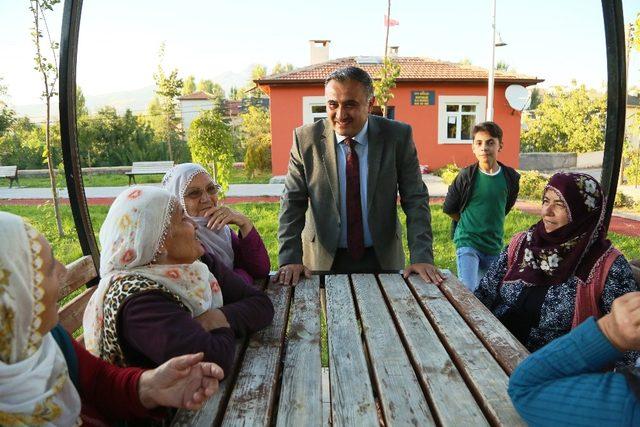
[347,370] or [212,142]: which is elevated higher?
[212,142]

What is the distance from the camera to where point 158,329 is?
1338 mm

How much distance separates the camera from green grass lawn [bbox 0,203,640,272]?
6234 mm

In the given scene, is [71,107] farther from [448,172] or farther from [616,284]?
[448,172]

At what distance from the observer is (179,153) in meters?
20.0

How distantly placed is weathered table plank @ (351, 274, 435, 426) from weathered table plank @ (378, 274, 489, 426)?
0.10 feet

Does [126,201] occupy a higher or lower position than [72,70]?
lower

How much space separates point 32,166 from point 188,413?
823 inches

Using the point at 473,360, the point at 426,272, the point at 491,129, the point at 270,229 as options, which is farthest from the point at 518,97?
the point at 473,360

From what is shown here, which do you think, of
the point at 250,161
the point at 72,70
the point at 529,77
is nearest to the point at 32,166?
the point at 250,161

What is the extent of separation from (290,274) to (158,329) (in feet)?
4.25

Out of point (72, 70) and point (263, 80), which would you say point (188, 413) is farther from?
point (263, 80)

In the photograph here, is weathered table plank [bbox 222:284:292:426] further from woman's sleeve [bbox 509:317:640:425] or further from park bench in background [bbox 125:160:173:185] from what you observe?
park bench in background [bbox 125:160:173:185]

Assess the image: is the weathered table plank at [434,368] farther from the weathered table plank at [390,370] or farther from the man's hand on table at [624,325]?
the man's hand on table at [624,325]

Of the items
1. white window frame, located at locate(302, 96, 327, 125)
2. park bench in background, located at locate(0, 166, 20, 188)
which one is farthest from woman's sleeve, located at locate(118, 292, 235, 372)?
park bench in background, located at locate(0, 166, 20, 188)
